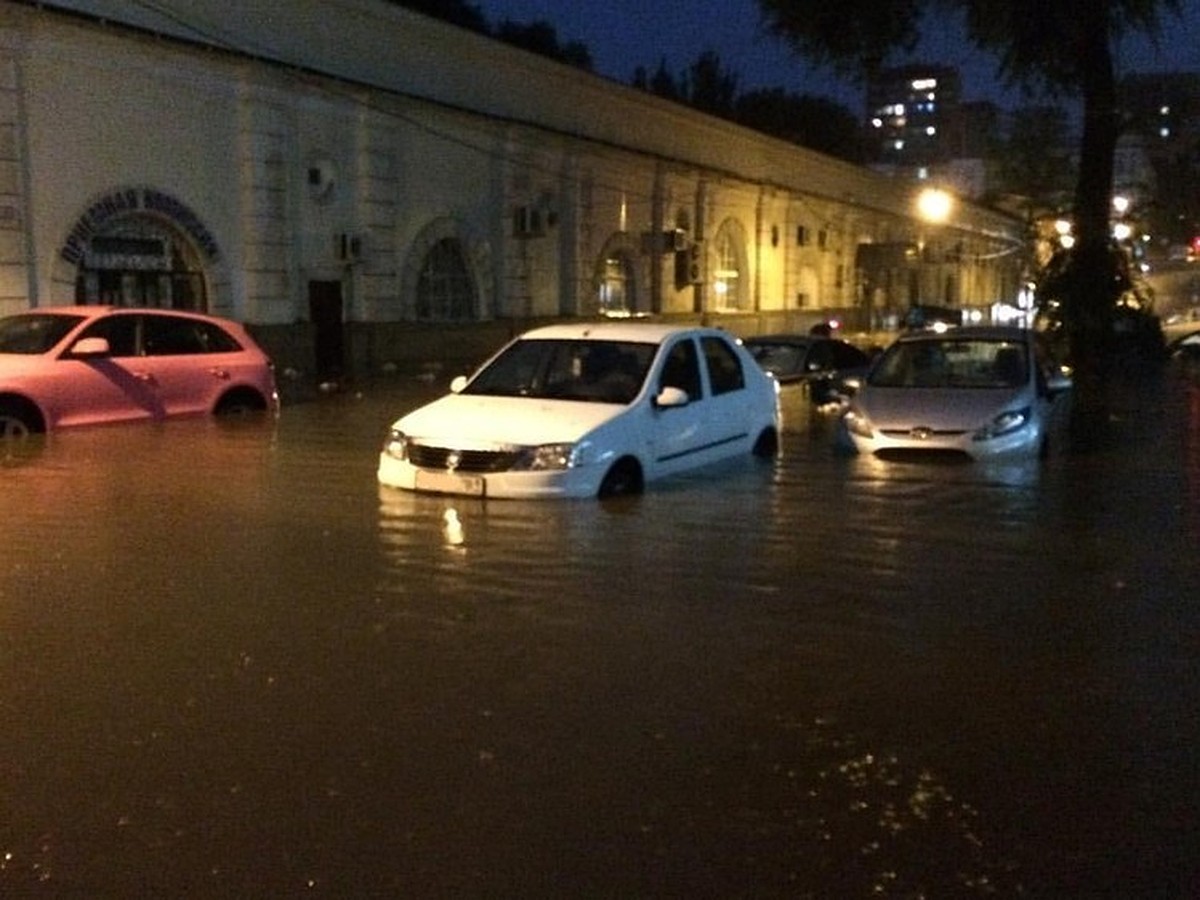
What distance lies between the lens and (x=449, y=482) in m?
11.0

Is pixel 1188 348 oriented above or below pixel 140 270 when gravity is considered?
below

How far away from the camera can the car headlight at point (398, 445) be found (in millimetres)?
11297

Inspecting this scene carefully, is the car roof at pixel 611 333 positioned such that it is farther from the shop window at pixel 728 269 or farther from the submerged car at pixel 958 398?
the shop window at pixel 728 269

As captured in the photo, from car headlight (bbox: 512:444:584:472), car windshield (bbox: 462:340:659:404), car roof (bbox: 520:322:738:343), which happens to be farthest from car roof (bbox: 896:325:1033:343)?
car headlight (bbox: 512:444:584:472)

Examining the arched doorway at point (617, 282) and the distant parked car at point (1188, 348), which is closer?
the distant parked car at point (1188, 348)

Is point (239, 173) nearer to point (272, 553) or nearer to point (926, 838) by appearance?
point (272, 553)

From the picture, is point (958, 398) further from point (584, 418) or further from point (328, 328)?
point (328, 328)

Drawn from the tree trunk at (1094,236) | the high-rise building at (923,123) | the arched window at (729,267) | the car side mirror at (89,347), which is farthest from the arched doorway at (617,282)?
the high-rise building at (923,123)

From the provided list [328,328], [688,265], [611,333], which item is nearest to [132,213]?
[328,328]

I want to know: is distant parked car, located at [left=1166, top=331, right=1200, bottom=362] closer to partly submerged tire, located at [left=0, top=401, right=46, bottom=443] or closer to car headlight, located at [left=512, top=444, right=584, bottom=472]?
partly submerged tire, located at [left=0, top=401, right=46, bottom=443]

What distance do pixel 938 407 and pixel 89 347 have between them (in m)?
7.68

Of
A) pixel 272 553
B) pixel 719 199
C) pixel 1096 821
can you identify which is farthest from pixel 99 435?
pixel 719 199

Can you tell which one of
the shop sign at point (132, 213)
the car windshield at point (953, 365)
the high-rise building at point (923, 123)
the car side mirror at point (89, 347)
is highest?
the high-rise building at point (923, 123)

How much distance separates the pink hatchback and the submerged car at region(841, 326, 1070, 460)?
6.53 meters
